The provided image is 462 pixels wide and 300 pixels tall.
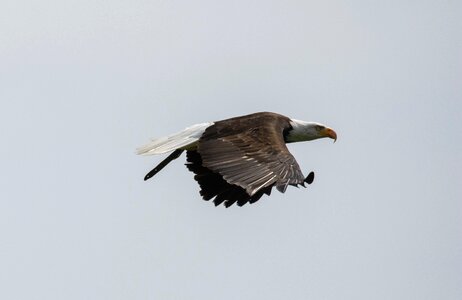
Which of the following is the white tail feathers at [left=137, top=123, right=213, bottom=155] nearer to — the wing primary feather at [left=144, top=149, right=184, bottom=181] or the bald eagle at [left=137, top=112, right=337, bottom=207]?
the bald eagle at [left=137, top=112, right=337, bottom=207]

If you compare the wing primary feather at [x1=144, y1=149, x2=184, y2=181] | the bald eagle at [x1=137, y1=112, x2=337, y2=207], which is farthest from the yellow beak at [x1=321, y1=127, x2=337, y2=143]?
the wing primary feather at [x1=144, y1=149, x2=184, y2=181]

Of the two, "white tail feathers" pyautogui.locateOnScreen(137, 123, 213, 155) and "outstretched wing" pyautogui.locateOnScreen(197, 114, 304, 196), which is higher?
"white tail feathers" pyautogui.locateOnScreen(137, 123, 213, 155)

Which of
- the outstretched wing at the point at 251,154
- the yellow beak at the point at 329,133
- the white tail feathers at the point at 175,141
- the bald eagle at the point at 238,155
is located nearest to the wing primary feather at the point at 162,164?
the bald eagle at the point at 238,155

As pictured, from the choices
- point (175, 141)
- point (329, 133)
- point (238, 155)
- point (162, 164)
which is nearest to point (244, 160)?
point (238, 155)

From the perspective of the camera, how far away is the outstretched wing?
25906mm

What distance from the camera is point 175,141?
92.7 ft

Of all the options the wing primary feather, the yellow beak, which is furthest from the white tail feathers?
the yellow beak

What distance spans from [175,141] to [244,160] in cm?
191

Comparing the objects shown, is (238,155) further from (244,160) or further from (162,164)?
(162,164)

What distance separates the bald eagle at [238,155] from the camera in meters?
26.0

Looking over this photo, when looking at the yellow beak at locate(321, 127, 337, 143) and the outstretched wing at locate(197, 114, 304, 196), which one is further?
the yellow beak at locate(321, 127, 337, 143)

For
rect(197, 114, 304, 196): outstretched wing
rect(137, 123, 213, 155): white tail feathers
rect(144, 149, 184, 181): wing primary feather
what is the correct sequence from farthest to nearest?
rect(144, 149, 184, 181): wing primary feather → rect(137, 123, 213, 155): white tail feathers → rect(197, 114, 304, 196): outstretched wing

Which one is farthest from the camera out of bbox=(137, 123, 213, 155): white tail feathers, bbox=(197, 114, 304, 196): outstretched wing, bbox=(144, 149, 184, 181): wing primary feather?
bbox=(144, 149, 184, 181): wing primary feather

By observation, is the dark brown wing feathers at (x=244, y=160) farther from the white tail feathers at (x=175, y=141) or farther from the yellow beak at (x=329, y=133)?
the yellow beak at (x=329, y=133)
